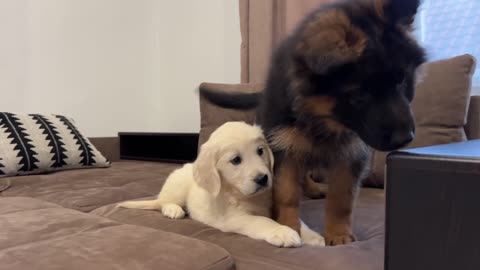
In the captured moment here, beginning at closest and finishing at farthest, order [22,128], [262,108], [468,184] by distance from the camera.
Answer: [468,184] → [262,108] → [22,128]

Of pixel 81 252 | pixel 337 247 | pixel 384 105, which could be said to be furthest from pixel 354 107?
pixel 81 252

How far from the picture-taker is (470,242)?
1.97ft

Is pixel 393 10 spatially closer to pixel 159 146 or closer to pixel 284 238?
pixel 284 238

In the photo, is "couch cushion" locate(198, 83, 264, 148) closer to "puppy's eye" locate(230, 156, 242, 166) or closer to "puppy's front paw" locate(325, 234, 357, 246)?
"puppy's eye" locate(230, 156, 242, 166)

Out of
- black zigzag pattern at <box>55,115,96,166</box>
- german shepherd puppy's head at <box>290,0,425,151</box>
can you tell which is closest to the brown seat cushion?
german shepherd puppy's head at <box>290,0,425,151</box>

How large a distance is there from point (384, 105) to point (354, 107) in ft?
0.23

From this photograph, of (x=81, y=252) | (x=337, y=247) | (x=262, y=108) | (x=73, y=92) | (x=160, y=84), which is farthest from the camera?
(x=160, y=84)

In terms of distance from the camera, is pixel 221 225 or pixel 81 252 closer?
pixel 81 252

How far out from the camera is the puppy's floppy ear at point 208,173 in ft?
4.33

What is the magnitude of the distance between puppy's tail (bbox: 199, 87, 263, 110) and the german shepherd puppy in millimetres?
634

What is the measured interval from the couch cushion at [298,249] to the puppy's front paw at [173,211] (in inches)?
0.9

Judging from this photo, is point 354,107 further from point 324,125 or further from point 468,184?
point 468,184

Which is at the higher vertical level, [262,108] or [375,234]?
[262,108]

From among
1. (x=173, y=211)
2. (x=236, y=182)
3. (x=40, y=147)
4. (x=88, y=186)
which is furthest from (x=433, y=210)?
(x=40, y=147)
